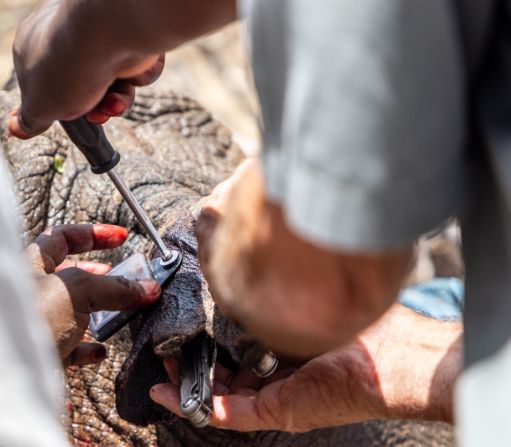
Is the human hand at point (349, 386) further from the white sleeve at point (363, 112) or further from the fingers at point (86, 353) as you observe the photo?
the white sleeve at point (363, 112)

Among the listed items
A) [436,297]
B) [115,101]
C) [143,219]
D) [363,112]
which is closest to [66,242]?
[143,219]

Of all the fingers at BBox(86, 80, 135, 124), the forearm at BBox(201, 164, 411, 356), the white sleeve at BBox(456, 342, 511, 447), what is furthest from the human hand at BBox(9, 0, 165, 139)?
the white sleeve at BBox(456, 342, 511, 447)

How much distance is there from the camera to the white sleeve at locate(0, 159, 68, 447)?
70 cm

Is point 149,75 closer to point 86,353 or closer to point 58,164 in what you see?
point 86,353

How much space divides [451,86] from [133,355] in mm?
891

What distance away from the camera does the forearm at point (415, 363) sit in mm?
1350

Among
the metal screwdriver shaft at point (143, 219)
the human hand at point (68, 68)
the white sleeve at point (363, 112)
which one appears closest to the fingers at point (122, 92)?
the human hand at point (68, 68)

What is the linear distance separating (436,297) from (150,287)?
1109 mm

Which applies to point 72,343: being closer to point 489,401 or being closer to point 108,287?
point 108,287

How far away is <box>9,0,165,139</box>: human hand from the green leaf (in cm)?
72

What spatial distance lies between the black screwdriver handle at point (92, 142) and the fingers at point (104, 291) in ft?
0.64

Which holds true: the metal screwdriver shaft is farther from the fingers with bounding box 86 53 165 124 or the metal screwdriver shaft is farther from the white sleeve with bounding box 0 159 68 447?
the white sleeve with bounding box 0 159 68 447

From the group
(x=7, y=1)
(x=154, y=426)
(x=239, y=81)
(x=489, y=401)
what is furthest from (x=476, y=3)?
(x=7, y=1)

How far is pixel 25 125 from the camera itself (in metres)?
1.28
